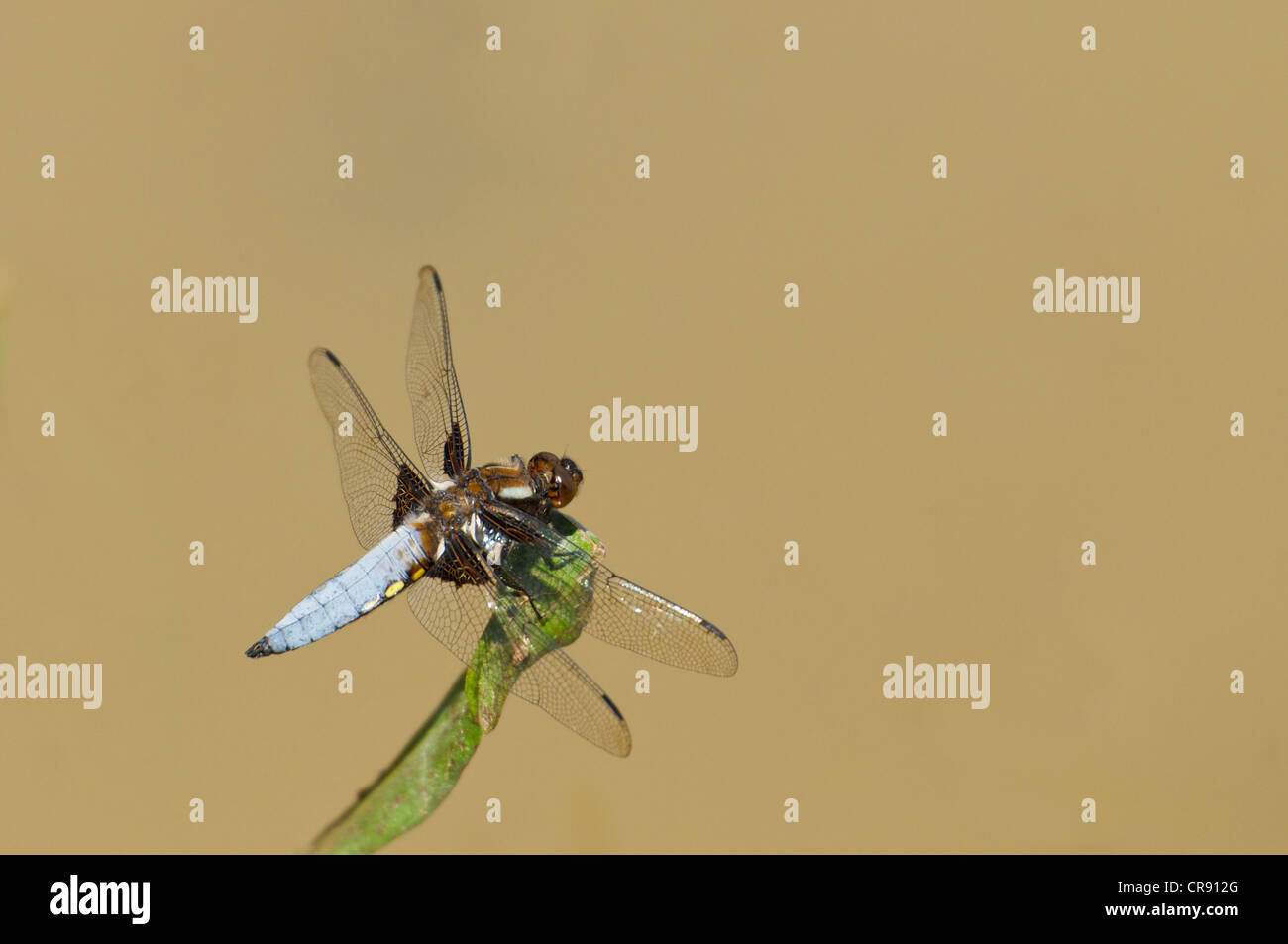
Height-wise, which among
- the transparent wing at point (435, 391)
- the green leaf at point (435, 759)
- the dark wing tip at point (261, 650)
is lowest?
the green leaf at point (435, 759)

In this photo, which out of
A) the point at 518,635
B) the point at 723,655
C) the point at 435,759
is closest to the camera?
the point at 435,759

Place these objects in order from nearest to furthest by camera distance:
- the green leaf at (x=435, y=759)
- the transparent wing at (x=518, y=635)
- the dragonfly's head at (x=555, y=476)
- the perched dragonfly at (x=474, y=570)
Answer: the green leaf at (x=435, y=759) → the transparent wing at (x=518, y=635) → the perched dragonfly at (x=474, y=570) → the dragonfly's head at (x=555, y=476)

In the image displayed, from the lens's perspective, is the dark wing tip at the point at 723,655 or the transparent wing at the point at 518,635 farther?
the dark wing tip at the point at 723,655

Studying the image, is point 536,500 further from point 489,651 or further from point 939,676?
point 939,676

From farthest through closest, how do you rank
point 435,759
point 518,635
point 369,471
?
point 369,471 < point 518,635 < point 435,759

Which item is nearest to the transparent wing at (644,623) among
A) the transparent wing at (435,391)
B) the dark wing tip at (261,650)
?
the transparent wing at (435,391)

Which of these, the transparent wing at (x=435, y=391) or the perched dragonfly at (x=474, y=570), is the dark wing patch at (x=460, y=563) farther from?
the transparent wing at (x=435, y=391)

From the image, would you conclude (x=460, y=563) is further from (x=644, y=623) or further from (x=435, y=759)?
(x=435, y=759)

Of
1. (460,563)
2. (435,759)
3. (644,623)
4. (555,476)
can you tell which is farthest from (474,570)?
(435,759)

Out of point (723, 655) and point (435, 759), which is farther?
point (723, 655)
